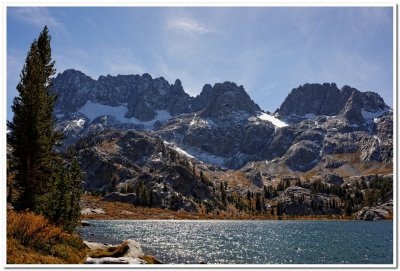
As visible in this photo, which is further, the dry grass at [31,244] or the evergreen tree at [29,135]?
the evergreen tree at [29,135]

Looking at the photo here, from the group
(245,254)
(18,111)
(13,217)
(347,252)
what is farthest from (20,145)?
(347,252)

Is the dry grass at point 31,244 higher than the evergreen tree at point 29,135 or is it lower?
lower

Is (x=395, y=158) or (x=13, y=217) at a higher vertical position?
(x=395, y=158)

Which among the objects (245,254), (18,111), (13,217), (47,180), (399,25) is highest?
(399,25)

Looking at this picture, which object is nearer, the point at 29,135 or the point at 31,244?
the point at 31,244

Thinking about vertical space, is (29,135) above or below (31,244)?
above

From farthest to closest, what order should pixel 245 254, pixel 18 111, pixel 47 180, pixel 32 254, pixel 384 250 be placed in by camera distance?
1. pixel 384 250
2. pixel 245 254
3. pixel 47 180
4. pixel 18 111
5. pixel 32 254

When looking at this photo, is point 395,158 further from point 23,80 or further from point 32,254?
point 23,80

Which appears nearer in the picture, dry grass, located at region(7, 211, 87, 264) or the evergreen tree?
dry grass, located at region(7, 211, 87, 264)

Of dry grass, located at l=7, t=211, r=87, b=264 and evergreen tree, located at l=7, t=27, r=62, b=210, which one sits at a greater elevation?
evergreen tree, located at l=7, t=27, r=62, b=210

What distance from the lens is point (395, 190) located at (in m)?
27.5

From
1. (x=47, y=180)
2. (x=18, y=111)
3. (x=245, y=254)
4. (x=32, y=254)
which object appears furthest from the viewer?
(x=245, y=254)

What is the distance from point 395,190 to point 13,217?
28.8 metres
